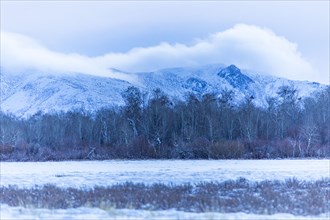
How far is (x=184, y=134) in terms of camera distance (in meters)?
67.9

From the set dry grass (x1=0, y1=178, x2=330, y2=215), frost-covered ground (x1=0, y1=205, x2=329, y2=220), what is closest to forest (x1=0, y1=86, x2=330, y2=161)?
dry grass (x1=0, y1=178, x2=330, y2=215)

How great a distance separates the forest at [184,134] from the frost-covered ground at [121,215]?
4013 cm

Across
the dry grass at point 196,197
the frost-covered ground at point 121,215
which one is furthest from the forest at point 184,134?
the frost-covered ground at point 121,215

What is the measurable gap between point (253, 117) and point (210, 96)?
7982 mm

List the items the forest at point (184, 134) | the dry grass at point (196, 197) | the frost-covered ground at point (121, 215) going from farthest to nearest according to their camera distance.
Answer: the forest at point (184, 134) < the dry grass at point (196, 197) < the frost-covered ground at point (121, 215)

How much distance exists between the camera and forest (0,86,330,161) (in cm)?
5775

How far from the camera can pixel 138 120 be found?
72.0 meters

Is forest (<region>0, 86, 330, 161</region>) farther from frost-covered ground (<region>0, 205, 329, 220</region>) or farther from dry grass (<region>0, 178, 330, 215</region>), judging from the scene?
frost-covered ground (<region>0, 205, 329, 220</region>)

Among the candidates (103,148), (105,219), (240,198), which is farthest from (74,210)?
(103,148)

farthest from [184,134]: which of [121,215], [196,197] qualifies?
[121,215]

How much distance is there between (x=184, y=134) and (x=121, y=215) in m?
52.9

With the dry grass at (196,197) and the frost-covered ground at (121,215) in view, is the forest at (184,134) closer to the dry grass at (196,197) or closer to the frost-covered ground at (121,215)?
the dry grass at (196,197)

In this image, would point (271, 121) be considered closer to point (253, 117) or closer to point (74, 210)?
point (253, 117)

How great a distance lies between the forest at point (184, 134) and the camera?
57.8 m
